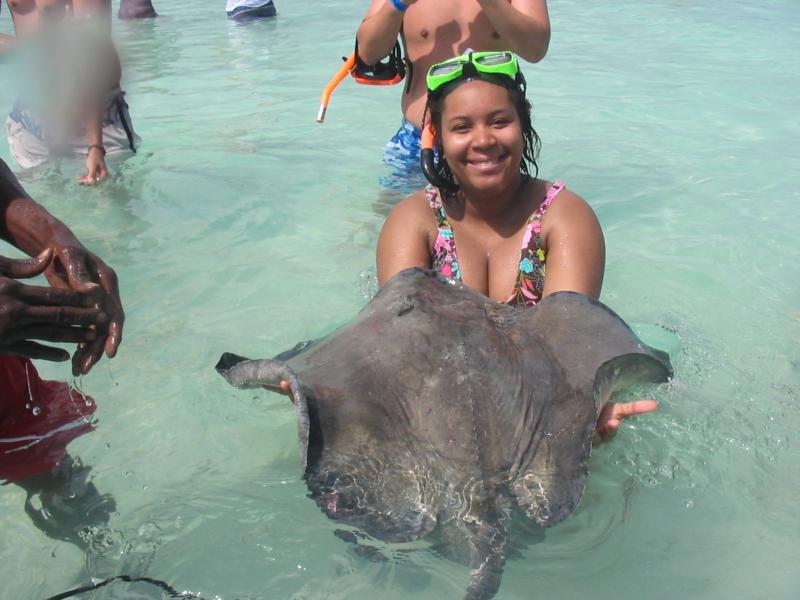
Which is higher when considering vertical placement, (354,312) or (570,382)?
(570,382)

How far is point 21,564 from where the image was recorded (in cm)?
296

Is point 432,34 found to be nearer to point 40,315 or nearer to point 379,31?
point 379,31

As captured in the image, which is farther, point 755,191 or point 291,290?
point 755,191

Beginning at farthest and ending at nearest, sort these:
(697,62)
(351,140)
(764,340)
→ 1. (697,62)
2. (351,140)
3. (764,340)

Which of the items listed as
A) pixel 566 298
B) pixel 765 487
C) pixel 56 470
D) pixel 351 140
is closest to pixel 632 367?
pixel 566 298

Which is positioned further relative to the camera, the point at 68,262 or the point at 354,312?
the point at 354,312

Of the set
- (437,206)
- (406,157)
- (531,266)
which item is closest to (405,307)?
(531,266)

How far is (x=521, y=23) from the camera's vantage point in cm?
460

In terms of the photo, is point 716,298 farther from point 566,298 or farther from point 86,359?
point 86,359

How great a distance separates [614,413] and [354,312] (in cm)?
250

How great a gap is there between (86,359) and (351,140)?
626 cm

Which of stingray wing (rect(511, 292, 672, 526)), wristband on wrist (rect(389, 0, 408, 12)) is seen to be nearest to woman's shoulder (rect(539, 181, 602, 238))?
stingray wing (rect(511, 292, 672, 526))

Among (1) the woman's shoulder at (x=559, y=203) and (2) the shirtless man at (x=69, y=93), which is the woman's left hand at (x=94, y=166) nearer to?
Result: (2) the shirtless man at (x=69, y=93)

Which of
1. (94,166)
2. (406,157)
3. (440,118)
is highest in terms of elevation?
(440,118)
